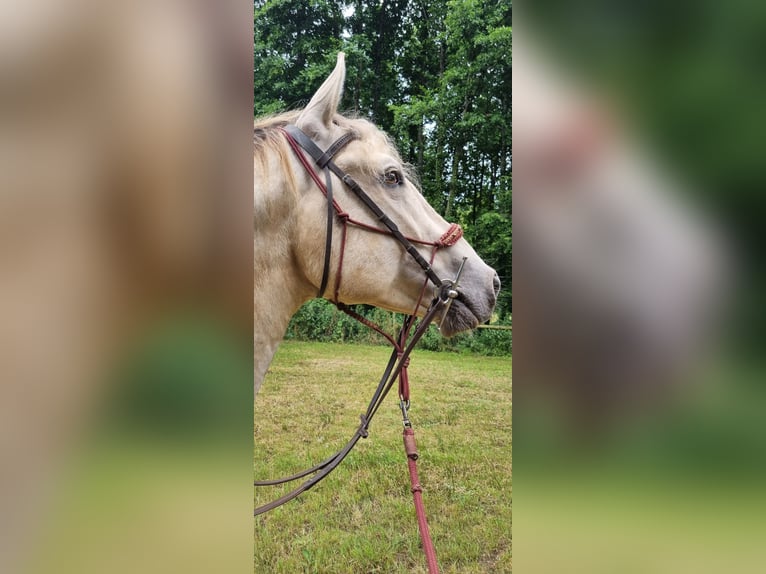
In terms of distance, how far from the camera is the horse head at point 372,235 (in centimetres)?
102

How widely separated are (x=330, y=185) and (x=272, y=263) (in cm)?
23
